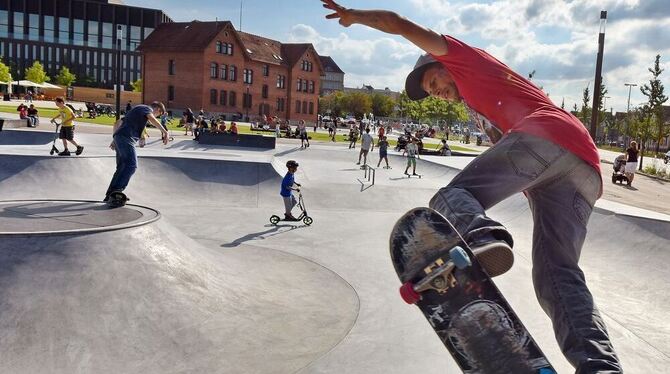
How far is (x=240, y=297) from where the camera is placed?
18.4 ft

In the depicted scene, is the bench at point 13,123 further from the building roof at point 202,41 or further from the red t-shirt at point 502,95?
the building roof at point 202,41

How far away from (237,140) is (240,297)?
68.1 ft

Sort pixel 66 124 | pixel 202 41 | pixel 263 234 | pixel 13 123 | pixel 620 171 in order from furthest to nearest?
pixel 202 41, pixel 13 123, pixel 620 171, pixel 66 124, pixel 263 234

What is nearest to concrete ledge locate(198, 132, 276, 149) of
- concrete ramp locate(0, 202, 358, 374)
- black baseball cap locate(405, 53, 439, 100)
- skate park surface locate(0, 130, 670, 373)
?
skate park surface locate(0, 130, 670, 373)

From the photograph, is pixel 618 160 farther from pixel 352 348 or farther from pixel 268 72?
pixel 268 72

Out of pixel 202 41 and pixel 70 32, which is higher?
pixel 70 32

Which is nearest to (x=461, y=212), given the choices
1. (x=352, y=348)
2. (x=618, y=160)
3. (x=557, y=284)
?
(x=557, y=284)

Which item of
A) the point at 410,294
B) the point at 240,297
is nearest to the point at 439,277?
the point at 410,294

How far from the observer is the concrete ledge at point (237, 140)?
84.0 feet

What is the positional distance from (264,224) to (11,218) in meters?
5.00

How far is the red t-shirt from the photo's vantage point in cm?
259

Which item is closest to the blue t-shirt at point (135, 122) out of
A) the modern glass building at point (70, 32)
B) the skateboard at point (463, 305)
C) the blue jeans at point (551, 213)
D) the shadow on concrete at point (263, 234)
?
the shadow on concrete at point (263, 234)

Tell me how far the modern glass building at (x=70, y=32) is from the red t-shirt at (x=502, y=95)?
4066 inches

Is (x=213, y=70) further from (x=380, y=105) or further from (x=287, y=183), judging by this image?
(x=380, y=105)
